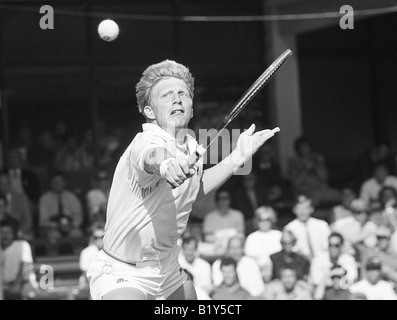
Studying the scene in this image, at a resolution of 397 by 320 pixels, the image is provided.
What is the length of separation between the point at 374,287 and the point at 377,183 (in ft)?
8.66

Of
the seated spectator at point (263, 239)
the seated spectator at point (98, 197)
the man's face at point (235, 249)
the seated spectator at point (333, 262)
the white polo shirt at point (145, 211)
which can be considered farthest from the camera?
the seated spectator at point (98, 197)

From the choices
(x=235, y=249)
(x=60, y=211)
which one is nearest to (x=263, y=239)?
(x=235, y=249)

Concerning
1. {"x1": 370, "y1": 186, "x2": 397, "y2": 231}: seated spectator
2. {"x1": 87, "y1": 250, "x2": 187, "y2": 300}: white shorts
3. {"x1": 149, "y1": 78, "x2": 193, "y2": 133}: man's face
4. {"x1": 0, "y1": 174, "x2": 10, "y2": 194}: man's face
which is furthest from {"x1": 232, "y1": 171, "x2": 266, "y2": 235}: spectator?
{"x1": 149, "y1": 78, "x2": 193, "y2": 133}: man's face

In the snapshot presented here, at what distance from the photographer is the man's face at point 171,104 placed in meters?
5.68

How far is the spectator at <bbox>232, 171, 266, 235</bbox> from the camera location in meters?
13.2

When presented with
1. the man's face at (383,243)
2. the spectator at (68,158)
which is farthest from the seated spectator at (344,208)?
the spectator at (68,158)

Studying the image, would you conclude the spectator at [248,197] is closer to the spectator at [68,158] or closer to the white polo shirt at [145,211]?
the spectator at [68,158]

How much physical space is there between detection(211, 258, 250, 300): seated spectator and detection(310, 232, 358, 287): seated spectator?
76 cm

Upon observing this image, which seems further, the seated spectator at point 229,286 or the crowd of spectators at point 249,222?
the crowd of spectators at point 249,222

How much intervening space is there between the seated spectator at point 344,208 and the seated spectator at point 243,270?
149 cm

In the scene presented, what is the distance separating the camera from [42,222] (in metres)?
13.3

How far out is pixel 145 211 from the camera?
5621mm

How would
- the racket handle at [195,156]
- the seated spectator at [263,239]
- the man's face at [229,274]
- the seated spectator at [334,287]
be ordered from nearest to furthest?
the racket handle at [195,156]
the seated spectator at [334,287]
the man's face at [229,274]
the seated spectator at [263,239]
